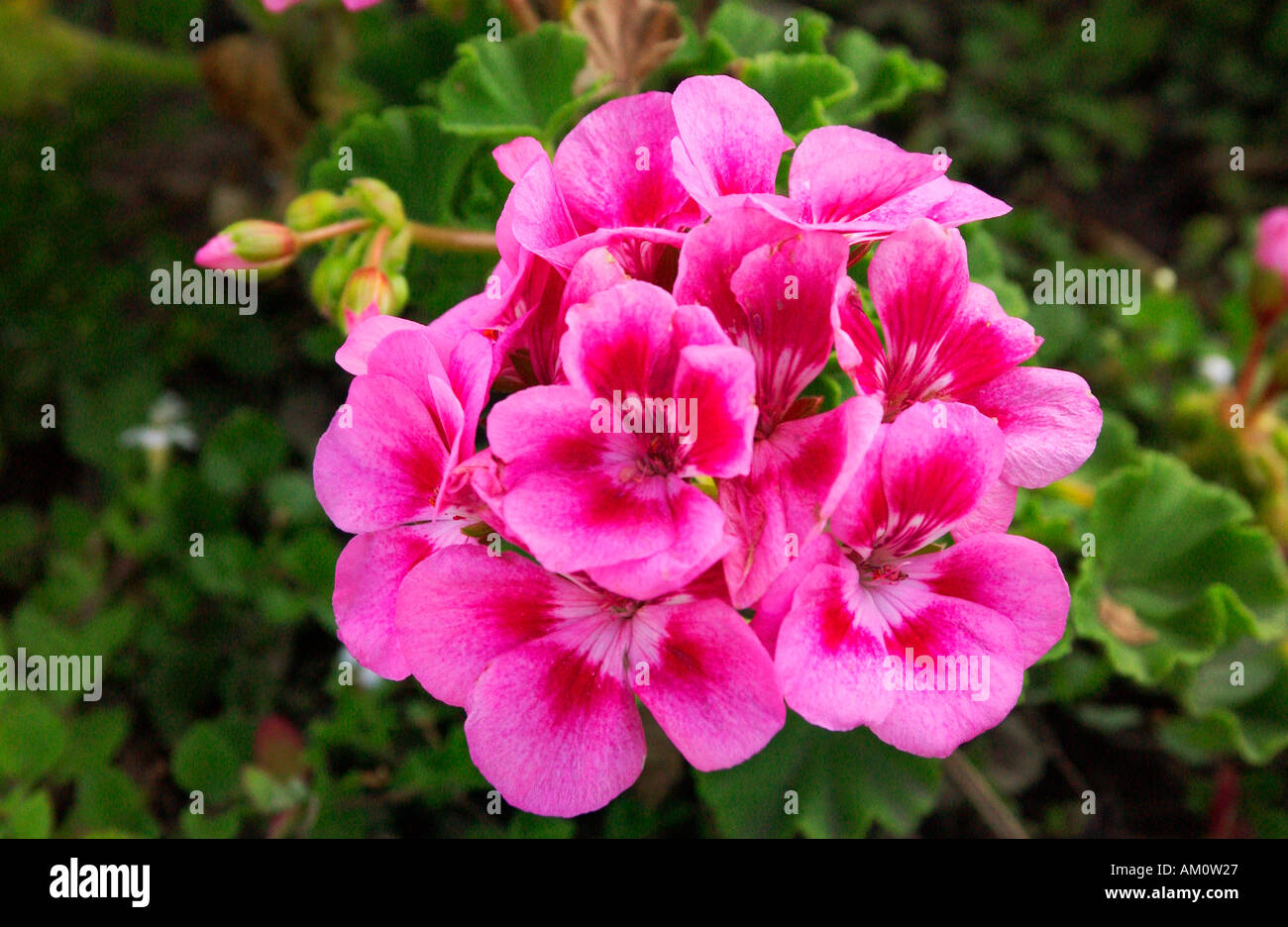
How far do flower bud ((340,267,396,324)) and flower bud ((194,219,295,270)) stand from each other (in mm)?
124

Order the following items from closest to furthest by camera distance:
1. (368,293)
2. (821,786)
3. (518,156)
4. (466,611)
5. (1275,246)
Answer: (466,611) < (518,156) < (368,293) < (821,786) < (1275,246)

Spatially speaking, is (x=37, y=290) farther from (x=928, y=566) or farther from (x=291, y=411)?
(x=928, y=566)

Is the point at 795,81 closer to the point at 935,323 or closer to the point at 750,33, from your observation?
the point at 750,33

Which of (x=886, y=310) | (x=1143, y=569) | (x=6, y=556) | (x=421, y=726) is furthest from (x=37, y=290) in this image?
(x=1143, y=569)

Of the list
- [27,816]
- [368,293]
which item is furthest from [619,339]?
[27,816]

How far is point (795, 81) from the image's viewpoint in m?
1.42

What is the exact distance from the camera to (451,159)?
5.23 ft

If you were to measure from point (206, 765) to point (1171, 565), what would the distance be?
1.56m

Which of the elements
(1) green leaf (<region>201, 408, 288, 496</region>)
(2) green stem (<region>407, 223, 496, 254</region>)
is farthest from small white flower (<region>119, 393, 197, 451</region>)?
(2) green stem (<region>407, 223, 496, 254</region>)

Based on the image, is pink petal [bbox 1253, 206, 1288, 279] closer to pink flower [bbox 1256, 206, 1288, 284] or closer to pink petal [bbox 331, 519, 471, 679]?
pink flower [bbox 1256, 206, 1288, 284]

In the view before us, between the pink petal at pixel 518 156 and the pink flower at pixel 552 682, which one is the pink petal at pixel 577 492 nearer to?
the pink flower at pixel 552 682

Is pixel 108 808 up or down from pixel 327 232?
down

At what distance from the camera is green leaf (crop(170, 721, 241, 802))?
1645mm
